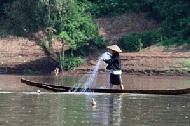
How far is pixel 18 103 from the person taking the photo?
22.2m

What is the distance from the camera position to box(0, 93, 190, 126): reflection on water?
57.3 feet

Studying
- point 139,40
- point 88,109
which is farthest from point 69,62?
point 88,109

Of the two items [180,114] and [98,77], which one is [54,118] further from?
[98,77]

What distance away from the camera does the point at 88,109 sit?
67.8ft

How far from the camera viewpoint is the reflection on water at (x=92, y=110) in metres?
17.5

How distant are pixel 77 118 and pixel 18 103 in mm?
4556

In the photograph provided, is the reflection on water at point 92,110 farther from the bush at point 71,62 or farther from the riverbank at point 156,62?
the bush at point 71,62

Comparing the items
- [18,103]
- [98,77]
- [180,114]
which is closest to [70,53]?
[98,77]

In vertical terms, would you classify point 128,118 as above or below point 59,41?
below

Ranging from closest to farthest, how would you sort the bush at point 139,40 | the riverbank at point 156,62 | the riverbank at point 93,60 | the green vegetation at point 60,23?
the riverbank at point 156,62
the riverbank at point 93,60
the green vegetation at point 60,23
the bush at point 139,40

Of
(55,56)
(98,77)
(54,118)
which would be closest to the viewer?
(54,118)

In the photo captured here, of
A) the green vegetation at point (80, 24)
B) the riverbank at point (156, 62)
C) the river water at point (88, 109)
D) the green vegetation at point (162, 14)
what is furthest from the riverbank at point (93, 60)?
the river water at point (88, 109)

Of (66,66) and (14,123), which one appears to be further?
(66,66)

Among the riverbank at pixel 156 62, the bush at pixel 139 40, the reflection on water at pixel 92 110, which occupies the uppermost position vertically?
the bush at pixel 139 40
